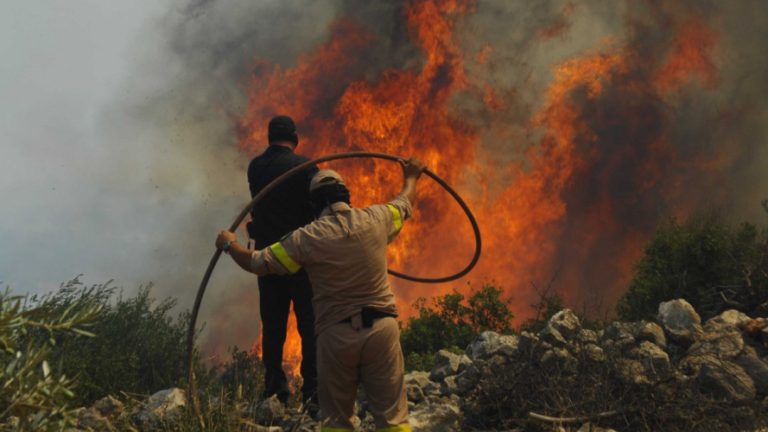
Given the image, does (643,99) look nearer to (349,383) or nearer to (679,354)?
(679,354)

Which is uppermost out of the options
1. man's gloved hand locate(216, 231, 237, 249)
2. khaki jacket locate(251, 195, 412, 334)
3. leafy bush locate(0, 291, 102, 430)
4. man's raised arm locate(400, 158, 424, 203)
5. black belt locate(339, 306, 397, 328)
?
man's raised arm locate(400, 158, 424, 203)

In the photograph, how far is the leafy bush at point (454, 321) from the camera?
18328 millimetres

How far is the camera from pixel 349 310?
5.75 m

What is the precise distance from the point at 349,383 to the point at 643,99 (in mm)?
25125

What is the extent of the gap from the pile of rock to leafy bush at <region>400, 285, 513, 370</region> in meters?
8.29

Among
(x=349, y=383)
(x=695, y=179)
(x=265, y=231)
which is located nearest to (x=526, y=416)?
(x=349, y=383)

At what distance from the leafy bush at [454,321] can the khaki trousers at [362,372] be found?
1242 cm

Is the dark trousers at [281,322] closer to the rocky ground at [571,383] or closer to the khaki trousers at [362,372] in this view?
the rocky ground at [571,383]

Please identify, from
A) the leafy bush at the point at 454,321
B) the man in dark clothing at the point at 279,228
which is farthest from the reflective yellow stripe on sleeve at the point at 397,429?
the leafy bush at the point at 454,321

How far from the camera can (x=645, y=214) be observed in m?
27.9

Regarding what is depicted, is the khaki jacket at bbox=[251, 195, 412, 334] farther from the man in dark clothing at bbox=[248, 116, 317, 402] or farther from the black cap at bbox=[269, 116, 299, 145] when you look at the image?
the black cap at bbox=[269, 116, 299, 145]

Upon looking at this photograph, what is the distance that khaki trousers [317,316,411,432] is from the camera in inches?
225

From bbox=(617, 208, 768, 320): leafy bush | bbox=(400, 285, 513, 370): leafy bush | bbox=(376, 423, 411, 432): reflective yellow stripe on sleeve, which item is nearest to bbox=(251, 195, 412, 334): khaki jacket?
bbox=(376, 423, 411, 432): reflective yellow stripe on sleeve

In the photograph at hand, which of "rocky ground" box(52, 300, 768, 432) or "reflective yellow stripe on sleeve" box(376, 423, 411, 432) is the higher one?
"rocky ground" box(52, 300, 768, 432)
